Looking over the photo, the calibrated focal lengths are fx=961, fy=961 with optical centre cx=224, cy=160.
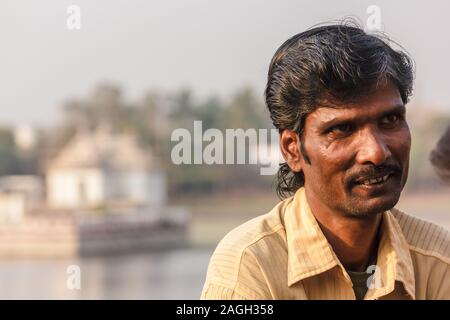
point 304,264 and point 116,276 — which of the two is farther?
point 116,276

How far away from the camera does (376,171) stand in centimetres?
108

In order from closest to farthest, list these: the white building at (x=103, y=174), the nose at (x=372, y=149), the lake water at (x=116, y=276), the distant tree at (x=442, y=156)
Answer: the nose at (x=372, y=149) → the distant tree at (x=442, y=156) → the lake water at (x=116, y=276) → the white building at (x=103, y=174)

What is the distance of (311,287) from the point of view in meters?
1.16

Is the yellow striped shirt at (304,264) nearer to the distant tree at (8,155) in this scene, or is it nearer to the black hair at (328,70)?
the black hair at (328,70)

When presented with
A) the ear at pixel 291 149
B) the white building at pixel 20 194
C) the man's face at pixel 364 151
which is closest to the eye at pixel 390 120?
the man's face at pixel 364 151

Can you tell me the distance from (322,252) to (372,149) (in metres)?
0.16

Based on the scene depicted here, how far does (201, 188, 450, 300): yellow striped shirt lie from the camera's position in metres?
1.14

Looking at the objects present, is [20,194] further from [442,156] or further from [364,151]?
[364,151]

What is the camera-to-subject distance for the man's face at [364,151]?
1084 mm

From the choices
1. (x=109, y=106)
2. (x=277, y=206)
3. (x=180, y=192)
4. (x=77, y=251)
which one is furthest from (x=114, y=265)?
(x=277, y=206)

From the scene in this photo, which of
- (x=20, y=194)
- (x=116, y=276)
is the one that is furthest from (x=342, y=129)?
(x=20, y=194)

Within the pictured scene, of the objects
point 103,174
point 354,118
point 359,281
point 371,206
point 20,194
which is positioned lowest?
point 20,194

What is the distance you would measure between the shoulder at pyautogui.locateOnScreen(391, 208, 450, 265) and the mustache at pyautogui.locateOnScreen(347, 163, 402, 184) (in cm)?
17
